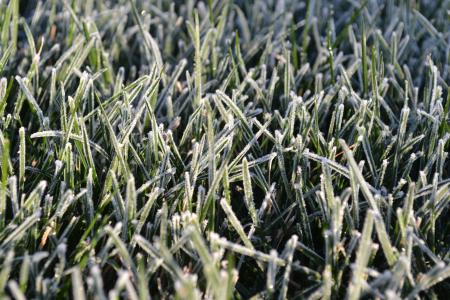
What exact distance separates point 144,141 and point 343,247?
0.49m

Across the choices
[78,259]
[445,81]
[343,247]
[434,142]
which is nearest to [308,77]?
[445,81]

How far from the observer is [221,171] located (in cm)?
117

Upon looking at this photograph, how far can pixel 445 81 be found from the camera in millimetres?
1696

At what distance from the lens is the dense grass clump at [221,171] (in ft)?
3.67

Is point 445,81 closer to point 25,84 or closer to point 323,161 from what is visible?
point 323,161

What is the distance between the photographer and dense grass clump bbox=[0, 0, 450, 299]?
1119 mm

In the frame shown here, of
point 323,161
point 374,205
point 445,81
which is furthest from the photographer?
point 445,81

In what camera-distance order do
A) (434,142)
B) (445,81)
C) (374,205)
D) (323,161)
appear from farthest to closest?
1. (445,81)
2. (434,142)
3. (323,161)
4. (374,205)

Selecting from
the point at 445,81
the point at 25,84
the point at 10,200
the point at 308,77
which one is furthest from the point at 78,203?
the point at 445,81

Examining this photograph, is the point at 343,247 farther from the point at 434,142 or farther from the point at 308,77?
the point at 308,77

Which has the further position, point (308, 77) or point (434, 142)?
point (308, 77)

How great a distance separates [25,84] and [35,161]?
17 centimetres

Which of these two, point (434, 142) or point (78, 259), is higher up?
point (434, 142)

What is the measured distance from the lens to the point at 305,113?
1405mm
